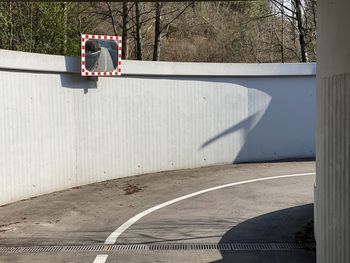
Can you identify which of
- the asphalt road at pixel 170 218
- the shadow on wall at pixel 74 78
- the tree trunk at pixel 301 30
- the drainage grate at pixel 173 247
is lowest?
the drainage grate at pixel 173 247

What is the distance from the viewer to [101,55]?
42.9 ft

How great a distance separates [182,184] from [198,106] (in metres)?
3.32

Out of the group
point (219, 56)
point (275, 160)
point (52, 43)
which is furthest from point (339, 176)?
point (219, 56)

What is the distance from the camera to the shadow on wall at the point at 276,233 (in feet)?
23.9

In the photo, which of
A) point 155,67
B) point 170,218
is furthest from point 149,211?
point 155,67

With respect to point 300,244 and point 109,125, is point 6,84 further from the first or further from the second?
point 300,244

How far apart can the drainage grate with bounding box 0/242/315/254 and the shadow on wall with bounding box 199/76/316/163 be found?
336 inches

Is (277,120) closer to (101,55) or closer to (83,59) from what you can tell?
(101,55)

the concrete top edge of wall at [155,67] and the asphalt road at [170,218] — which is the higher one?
the concrete top edge of wall at [155,67]

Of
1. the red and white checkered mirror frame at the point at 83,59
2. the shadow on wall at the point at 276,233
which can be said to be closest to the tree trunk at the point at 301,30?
the red and white checkered mirror frame at the point at 83,59

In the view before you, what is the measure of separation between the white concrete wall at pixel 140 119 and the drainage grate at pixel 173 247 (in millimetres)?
3527

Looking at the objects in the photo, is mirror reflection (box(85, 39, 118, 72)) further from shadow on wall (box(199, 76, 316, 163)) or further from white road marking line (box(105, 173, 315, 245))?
shadow on wall (box(199, 76, 316, 163))

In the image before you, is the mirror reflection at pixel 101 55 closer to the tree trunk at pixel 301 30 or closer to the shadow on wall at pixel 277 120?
the shadow on wall at pixel 277 120

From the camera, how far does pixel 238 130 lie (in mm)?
16516
